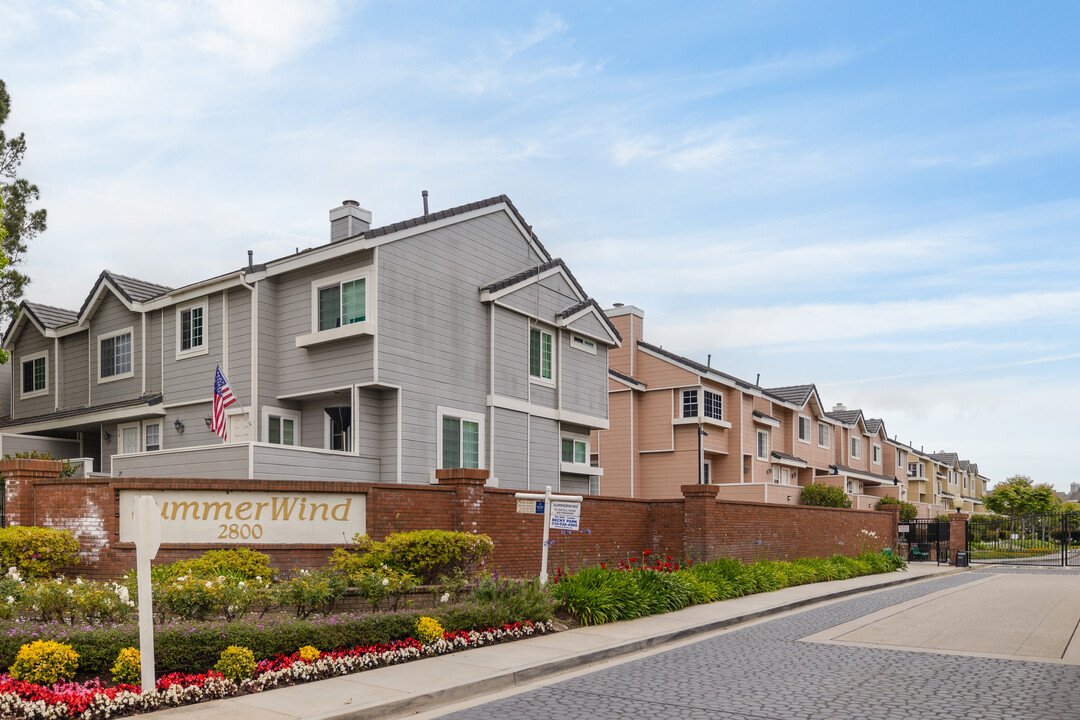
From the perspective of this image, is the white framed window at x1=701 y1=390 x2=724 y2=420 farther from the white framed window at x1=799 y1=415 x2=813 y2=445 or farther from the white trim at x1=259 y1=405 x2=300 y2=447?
the white trim at x1=259 y1=405 x2=300 y2=447

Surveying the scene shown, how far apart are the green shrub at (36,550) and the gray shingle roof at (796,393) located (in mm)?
41032

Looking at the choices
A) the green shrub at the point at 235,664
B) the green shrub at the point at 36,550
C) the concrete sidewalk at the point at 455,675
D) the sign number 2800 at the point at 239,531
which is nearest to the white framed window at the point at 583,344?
the concrete sidewalk at the point at 455,675

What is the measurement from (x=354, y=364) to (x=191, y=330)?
593 cm

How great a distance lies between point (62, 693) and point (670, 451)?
33.7 meters

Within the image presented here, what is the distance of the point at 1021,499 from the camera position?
70938mm

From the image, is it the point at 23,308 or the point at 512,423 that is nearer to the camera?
the point at 512,423

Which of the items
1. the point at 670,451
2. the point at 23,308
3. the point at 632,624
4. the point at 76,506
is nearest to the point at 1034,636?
the point at 632,624

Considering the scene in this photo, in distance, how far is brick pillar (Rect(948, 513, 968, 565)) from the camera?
119ft

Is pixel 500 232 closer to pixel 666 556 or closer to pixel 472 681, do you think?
pixel 666 556

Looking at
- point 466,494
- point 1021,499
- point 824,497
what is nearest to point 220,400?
point 466,494

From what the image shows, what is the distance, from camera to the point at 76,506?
47.0ft

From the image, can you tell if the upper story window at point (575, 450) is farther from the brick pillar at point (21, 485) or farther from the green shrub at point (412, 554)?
the brick pillar at point (21, 485)

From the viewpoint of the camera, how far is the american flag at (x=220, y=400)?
66.8 feet

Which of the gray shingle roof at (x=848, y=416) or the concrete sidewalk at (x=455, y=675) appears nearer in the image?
the concrete sidewalk at (x=455, y=675)
